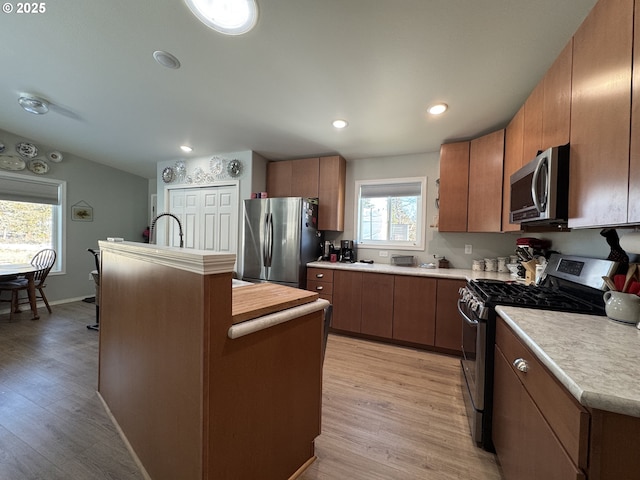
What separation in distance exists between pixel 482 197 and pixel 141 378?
10.2 ft

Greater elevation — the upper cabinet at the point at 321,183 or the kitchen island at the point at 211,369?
the upper cabinet at the point at 321,183

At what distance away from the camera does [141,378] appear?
1.33 meters

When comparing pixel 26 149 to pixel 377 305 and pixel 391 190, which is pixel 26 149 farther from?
pixel 377 305

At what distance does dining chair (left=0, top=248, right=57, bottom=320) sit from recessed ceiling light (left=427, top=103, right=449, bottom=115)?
17.8 ft

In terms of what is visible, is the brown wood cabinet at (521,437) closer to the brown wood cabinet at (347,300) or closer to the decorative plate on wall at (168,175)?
the brown wood cabinet at (347,300)

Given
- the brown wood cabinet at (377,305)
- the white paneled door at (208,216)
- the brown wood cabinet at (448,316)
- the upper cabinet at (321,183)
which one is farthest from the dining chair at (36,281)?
the brown wood cabinet at (448,316)

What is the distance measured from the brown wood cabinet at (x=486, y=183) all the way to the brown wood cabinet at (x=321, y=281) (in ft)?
5.53

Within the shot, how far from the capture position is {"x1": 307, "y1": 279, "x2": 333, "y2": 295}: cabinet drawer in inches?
127

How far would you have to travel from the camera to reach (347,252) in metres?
3.62

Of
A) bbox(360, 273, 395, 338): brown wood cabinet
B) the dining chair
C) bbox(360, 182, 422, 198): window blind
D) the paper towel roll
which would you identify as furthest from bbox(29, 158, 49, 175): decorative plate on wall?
the paper towel roll

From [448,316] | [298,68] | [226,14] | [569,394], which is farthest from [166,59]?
[448,316]

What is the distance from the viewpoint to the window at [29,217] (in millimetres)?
3875

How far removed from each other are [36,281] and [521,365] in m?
5.78

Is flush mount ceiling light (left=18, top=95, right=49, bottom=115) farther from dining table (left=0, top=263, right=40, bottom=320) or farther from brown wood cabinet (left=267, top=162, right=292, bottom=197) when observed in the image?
brown wood cabinet (left=267, top=162, right=292, bottom=197)
